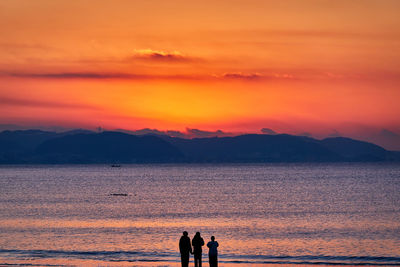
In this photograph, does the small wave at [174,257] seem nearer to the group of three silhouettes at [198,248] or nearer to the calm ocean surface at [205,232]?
the calm ocean surface at [205,232]

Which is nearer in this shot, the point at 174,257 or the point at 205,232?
the point at 174,257

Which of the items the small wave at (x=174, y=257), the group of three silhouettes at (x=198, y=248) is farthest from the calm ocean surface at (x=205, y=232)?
the group of three silhouettes at (x=198, y=248)

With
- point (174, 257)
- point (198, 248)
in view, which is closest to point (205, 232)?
point (174, 257)

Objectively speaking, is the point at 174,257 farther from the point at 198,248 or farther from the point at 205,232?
the point at 205,232

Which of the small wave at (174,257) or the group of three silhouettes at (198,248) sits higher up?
the group of three silhouettes at (198,248)

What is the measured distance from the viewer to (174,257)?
127ft

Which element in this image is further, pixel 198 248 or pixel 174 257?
pixel 174 257

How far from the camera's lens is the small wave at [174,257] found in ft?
121

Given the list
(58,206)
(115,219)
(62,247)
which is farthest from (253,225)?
(58,206)

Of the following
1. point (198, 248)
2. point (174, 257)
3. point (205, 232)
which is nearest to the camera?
point (198, 248)

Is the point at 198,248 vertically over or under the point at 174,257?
over

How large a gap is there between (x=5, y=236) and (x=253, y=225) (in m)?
24.9

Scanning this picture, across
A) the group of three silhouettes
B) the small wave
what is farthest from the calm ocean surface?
the group of three silhouettes

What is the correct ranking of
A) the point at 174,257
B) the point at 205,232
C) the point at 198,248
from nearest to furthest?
the point at 198,248
the point at 174,257
the point at 205,232
